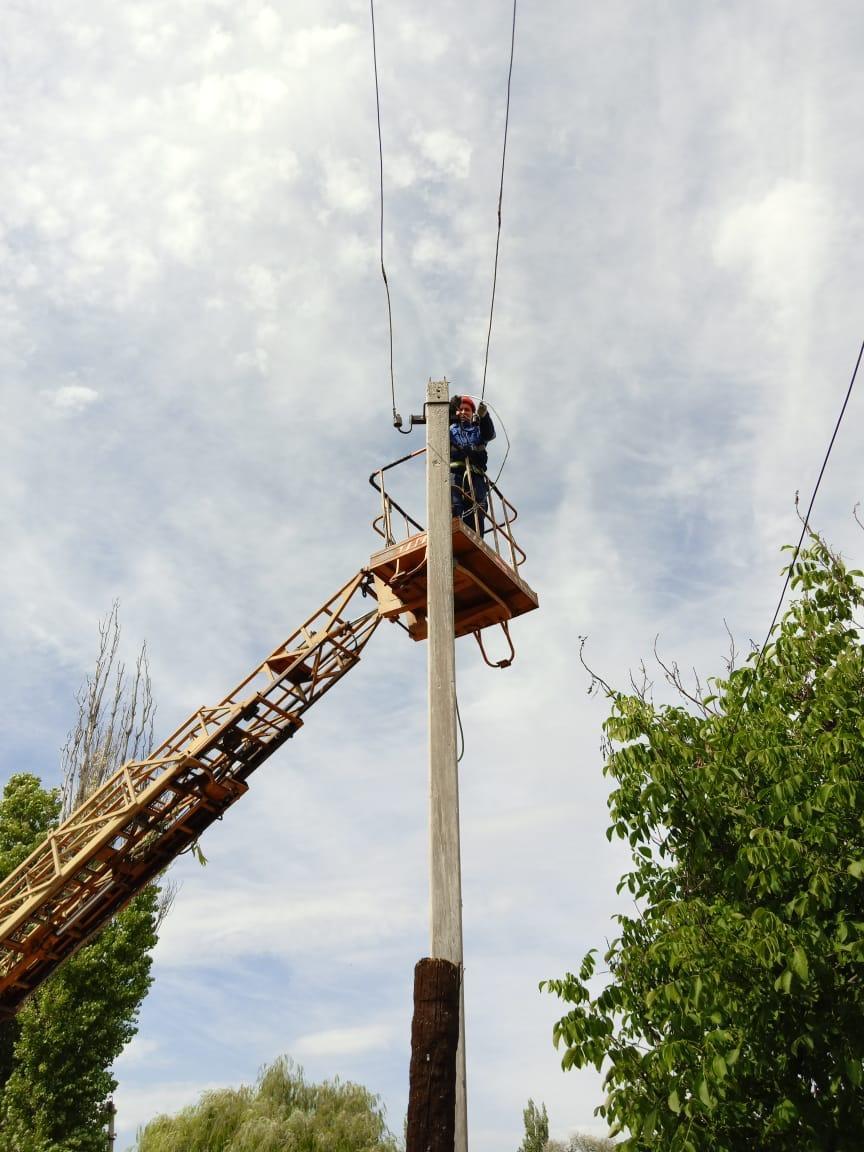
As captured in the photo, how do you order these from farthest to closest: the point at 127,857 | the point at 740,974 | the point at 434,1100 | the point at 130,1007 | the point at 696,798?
the point at 130,1007 → the point at 127,857 → the point at 696,798 → the point at 740,974 → the point at 434,1100

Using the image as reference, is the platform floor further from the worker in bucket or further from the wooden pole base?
the wooden pole base

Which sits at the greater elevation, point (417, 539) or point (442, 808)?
point (417, 539)

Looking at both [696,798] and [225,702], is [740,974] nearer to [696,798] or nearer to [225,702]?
[696,798]

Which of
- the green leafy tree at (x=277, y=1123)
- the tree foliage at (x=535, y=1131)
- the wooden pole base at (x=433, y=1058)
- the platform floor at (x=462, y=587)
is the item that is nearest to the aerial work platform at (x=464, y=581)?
the platform floor at (x=462, y=587)

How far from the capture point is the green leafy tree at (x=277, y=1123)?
64.3 ft

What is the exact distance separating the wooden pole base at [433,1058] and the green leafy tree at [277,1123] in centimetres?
1776

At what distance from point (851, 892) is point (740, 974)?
3.15ft

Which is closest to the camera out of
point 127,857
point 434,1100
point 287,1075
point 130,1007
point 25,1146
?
point 434,1100

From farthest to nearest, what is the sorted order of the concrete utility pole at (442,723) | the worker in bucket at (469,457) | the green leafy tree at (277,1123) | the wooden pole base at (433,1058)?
the green leafy tree at (277,1123) < the worker in bucket at (469,457) < the concrete utility pole at (442,723) < the wooden pole base at (433,1058)

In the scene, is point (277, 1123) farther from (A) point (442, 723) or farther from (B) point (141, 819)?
(A) point (442, 723)

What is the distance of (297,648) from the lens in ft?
36.5

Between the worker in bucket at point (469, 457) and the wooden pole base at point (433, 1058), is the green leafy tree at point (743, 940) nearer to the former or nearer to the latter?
the wooden pole base at point (433, 1058)

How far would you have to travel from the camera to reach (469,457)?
9930mm

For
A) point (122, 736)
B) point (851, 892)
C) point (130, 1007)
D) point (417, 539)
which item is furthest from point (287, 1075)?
point (851, 892)
